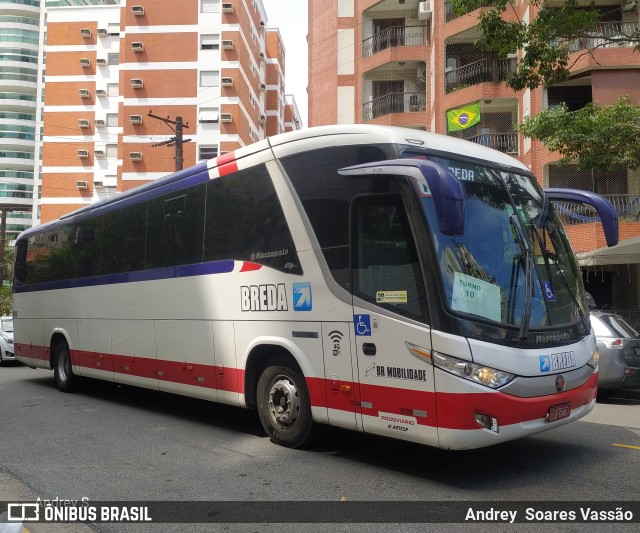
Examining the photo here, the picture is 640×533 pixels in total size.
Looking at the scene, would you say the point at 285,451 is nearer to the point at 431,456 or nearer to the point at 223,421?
the point at 431,456

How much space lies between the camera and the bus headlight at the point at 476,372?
5461mm

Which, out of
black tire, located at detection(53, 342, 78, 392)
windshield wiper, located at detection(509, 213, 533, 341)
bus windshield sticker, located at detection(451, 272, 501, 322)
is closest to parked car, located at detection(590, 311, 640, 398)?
windshield wiper, located at detection(509, 213, 533, 341)

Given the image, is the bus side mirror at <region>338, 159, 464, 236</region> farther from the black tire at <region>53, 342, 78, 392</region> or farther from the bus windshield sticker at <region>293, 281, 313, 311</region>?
the black tire at <region>53, 342, 78, 392</region>

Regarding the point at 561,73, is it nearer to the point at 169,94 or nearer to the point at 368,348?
the point at 368,348

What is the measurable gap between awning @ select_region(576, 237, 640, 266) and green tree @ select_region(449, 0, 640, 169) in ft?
10.9

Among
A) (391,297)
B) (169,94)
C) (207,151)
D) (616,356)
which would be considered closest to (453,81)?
(616,356)

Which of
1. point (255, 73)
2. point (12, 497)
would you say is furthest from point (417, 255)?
point (255, 73)

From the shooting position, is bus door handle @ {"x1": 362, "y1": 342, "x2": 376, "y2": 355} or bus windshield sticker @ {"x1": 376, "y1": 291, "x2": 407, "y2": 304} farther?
bus door handle @ {"x1": 362, "y1": 342, "x2": 376, "y2": 355}

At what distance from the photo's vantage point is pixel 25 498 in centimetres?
566

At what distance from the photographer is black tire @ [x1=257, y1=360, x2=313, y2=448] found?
6.98 metres

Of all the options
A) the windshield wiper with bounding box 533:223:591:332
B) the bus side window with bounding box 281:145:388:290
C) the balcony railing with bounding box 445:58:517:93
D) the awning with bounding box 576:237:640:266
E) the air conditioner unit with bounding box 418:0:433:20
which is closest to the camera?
the windshield wiper with bounding box 533:223:591:332

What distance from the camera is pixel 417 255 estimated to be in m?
5.80

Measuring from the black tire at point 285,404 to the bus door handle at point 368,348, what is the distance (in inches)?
39.8

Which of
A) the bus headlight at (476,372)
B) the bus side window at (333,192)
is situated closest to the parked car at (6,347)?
the bus side window at (333,192)
